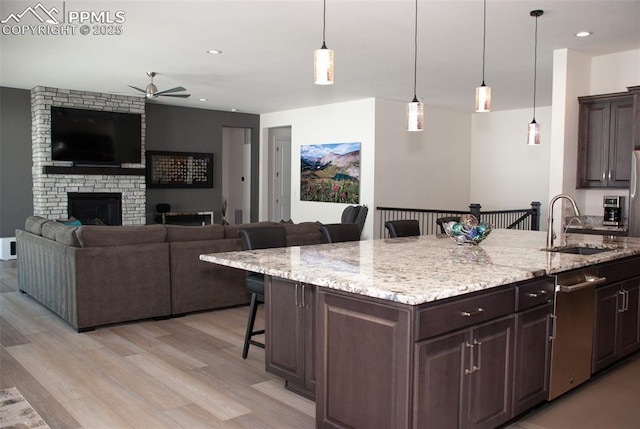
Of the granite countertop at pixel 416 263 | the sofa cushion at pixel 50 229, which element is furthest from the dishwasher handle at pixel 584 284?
the sofa cushion at pixel 50 229

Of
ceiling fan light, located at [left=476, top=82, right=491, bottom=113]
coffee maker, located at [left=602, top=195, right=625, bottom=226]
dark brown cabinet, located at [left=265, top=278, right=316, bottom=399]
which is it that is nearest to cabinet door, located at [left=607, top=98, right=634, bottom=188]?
coffee maker, located at [left=602, top=195, right=625, bottom=226]

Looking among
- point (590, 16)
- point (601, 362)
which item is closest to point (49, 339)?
point (601, 362)

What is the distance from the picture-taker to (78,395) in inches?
132

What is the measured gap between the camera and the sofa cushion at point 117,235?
4828 millimetres

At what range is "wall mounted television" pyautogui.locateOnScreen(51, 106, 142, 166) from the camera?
905cm

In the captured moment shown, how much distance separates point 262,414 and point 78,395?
1.22 metres

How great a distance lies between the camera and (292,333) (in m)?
3.25

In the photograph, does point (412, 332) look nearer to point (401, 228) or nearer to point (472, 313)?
point (472, 313)

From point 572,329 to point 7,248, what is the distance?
28.8 feet

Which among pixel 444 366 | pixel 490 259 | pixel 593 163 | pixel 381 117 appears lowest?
pixel 444 366

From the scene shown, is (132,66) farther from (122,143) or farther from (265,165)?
(265,165)

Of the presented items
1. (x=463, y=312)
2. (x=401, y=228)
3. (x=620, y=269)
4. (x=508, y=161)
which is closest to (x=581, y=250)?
A: (x=620, y=269)

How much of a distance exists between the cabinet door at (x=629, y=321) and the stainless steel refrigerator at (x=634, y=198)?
154 centimetres

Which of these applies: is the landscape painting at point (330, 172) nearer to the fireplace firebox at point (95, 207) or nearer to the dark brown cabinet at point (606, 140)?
the fireplace firebox at point (95, 207)
